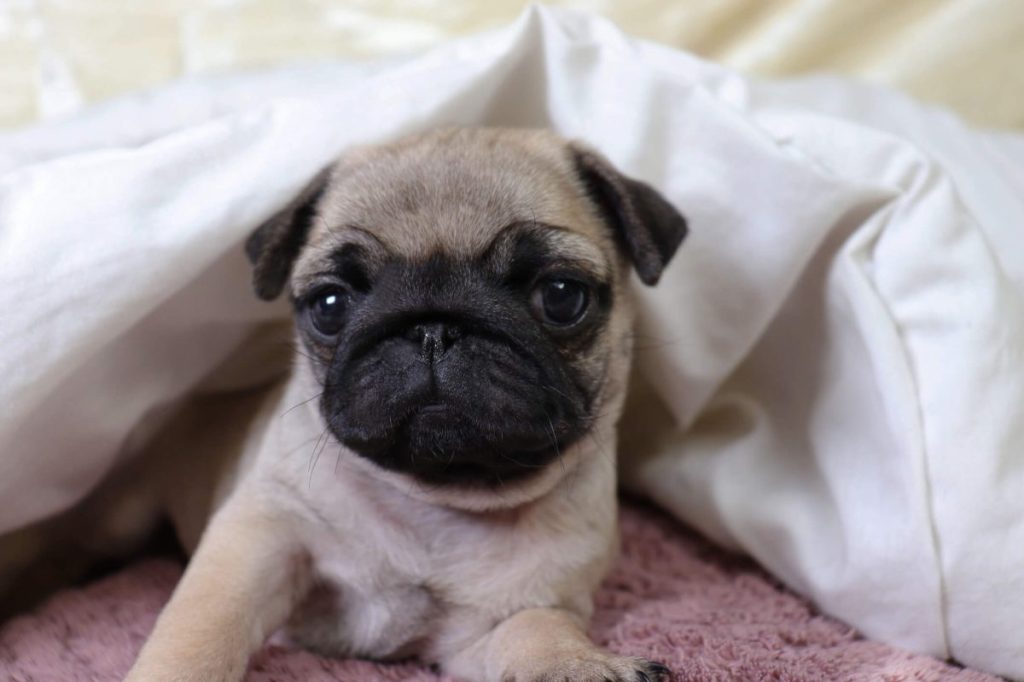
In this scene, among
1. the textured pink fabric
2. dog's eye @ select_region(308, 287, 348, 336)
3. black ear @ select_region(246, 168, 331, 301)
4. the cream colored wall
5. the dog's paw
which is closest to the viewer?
the dog's paw

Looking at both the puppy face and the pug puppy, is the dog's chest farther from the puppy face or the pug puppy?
the puppy face

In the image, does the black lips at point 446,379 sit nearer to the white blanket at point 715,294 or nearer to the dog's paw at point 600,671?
the dog's paw at point 600,671

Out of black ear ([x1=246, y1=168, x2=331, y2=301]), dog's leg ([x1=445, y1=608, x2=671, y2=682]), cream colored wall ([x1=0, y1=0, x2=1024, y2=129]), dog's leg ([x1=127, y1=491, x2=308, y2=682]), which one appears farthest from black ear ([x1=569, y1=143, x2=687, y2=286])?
cream colored wall ([x1=0, y1=0, x2=1024, y2=129])

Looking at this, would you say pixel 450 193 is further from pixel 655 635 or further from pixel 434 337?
pixel 655 635

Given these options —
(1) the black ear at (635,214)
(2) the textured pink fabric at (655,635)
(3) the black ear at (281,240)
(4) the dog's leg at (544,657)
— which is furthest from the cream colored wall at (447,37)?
(4) the dog's leg at (544,657)

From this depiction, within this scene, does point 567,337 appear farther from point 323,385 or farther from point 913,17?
point 913,17

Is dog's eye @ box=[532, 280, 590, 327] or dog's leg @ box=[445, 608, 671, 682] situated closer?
dog's leg @ box=[445, 608, 671, 682]

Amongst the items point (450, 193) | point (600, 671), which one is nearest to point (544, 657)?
point (600, 671)
